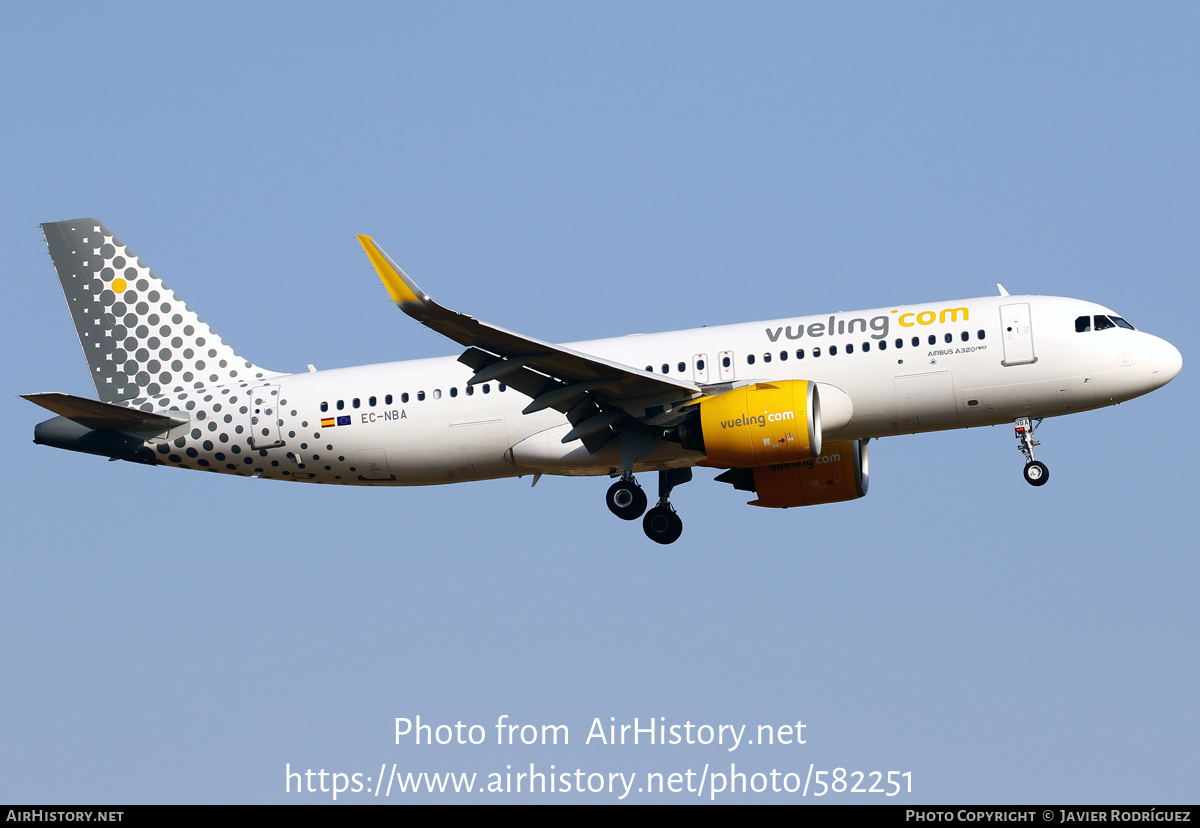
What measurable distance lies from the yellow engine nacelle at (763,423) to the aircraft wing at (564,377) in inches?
36.6

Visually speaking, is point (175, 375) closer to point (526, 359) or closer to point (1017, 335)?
point (526, 359)

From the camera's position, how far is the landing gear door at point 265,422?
3500 cm

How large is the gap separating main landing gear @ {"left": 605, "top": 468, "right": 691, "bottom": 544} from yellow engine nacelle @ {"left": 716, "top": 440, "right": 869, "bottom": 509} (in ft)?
7.13

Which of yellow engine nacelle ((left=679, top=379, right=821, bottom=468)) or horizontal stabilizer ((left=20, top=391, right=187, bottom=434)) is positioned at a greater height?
horizontal stabilizer ((left=20, top=391, right=187, bottom=434))

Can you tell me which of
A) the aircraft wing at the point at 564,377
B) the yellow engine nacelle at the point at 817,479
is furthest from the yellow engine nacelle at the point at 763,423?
the yellow engine nacelle at the point at 817,479

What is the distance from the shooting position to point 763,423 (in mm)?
30828

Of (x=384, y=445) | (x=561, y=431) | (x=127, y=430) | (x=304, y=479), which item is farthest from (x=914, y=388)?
(x=127, y=430)

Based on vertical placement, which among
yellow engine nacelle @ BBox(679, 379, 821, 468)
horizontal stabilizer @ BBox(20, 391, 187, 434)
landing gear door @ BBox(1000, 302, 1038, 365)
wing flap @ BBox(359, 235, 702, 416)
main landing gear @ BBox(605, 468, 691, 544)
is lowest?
main landing gear @ BBox(605, 468, 691, 544)

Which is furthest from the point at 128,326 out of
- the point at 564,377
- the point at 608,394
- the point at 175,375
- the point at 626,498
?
the point at 626,498

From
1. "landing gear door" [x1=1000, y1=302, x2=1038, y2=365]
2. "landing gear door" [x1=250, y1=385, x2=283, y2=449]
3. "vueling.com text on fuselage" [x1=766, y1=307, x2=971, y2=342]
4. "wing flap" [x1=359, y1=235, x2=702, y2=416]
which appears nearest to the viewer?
"wing flap" [x1=359, y1=235, x2=702, y2=416]

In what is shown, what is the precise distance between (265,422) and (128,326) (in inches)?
202

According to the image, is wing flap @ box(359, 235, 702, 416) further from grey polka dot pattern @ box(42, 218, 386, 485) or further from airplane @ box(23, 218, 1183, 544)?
grey polka dot pattern @ box(42, 218, 386, 485)

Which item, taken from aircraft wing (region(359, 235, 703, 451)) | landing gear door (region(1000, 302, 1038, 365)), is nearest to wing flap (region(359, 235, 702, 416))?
aircraft wing (region(359, 235, 703, 451))

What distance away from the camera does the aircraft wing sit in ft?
93.1
